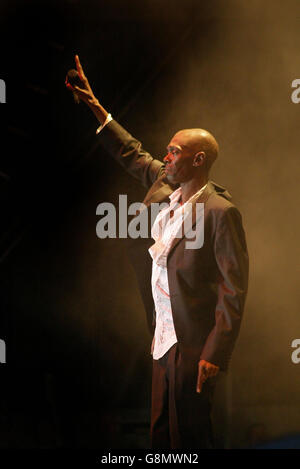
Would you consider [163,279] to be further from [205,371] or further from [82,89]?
[82,89]

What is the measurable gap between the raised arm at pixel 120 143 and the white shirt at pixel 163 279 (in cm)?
32

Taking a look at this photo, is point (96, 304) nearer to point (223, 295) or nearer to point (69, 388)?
point (69, 388)

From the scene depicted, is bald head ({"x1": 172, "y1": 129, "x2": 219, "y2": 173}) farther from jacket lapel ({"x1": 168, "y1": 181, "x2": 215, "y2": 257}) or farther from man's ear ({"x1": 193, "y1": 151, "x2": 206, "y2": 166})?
jacket lapel ({"x1": 168, "y1": 181, "x2": 215, "y2": 257})

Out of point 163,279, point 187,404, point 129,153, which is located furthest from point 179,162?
point 187,404

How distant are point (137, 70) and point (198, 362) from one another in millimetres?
1875

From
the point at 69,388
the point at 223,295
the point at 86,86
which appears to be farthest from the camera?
the point at 69,388

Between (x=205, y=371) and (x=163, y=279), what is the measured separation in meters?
0.52

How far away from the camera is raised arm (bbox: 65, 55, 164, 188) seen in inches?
131

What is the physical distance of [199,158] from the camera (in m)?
3.08

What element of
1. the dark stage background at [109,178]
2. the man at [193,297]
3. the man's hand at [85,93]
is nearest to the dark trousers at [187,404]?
the man at [193,297]

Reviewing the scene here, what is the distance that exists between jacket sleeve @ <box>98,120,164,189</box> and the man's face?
0.80 ft

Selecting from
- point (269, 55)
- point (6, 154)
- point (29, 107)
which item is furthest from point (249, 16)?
point (6, 154)

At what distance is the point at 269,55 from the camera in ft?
12.4

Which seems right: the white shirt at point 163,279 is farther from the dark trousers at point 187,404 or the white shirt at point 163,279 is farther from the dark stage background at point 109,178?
the dark stage background at point 109,178
